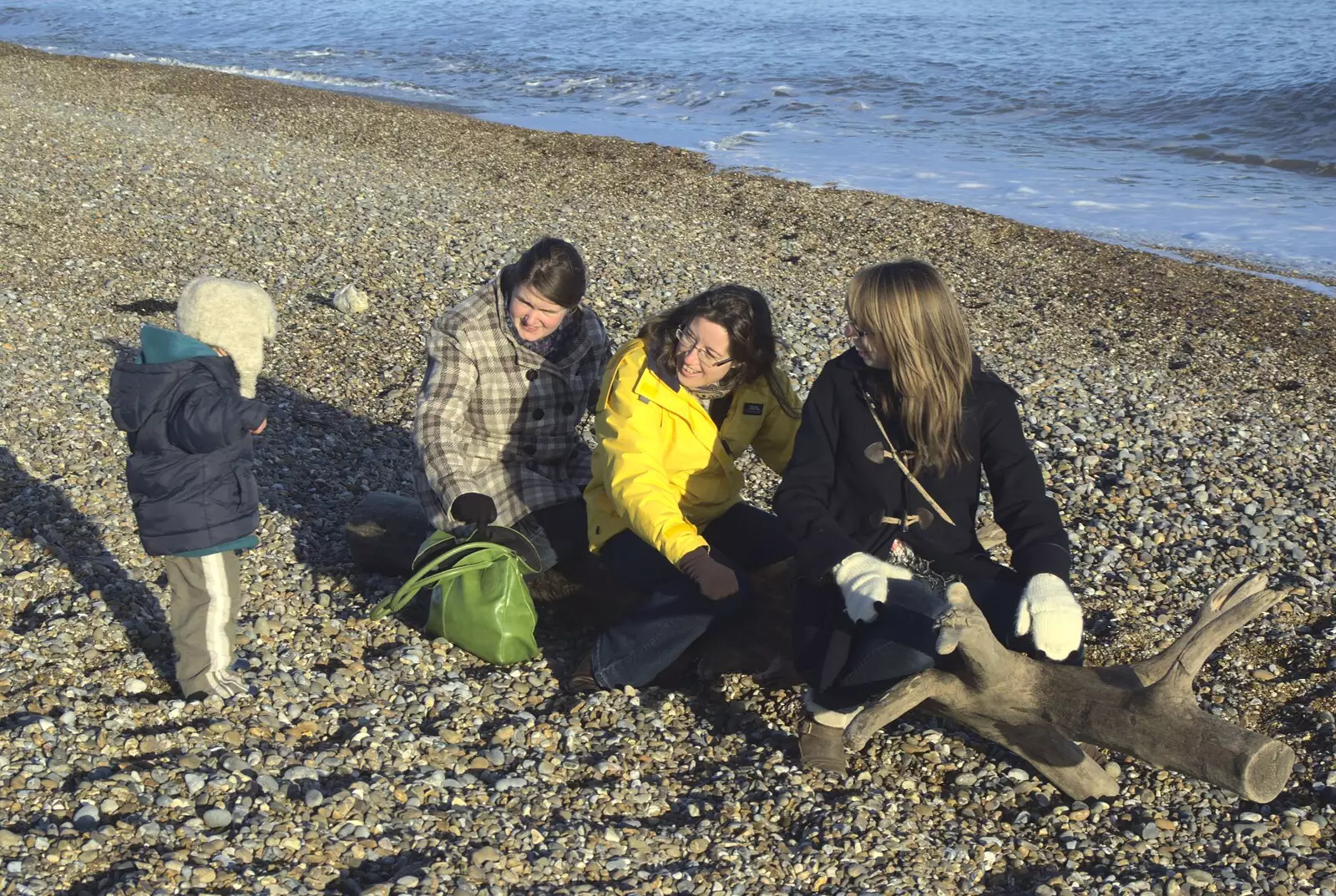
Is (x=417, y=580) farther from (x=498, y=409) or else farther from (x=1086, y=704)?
(x=1086, y=704)

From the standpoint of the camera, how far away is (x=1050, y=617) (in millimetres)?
4098

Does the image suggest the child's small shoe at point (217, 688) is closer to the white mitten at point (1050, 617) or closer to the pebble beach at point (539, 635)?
the pebble beach at point (539, 635)

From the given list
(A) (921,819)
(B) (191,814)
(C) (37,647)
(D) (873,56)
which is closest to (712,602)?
(A) (921,819)

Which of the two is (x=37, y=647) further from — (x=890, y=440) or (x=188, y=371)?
(x=890, y=440)

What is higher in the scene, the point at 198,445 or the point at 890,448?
the point at 198,445

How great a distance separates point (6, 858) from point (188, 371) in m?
1.63

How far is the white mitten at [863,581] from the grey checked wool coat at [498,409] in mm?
1685

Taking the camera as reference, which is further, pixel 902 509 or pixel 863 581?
pixel 902 509

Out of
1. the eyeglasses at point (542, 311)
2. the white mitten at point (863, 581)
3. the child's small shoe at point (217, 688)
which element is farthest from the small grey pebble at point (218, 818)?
the eyeglasses at point (542, 311)

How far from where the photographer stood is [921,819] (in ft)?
14.3

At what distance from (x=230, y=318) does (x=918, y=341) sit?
241 cm

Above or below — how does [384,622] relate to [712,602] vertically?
below

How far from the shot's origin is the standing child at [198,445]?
4242 millimetres

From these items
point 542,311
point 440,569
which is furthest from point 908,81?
point 440,569
